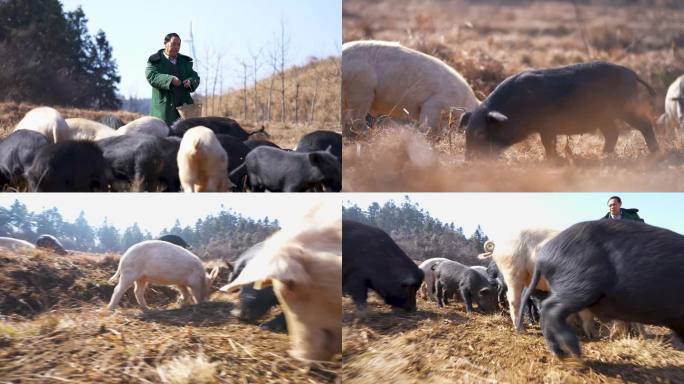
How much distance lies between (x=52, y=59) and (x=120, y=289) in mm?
1945

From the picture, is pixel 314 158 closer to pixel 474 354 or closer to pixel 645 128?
pixel 474 354

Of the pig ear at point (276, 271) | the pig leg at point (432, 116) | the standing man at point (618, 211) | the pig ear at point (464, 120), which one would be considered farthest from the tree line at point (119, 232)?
the standing man at point (618, 211)

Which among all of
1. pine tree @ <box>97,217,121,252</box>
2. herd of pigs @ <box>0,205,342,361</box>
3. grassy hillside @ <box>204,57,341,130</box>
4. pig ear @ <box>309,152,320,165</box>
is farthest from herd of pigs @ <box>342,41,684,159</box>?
pine tree @ <box>97,217,121,252</box>

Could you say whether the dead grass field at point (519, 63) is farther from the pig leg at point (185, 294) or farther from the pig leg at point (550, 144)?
the pig leg at point (185, 294)

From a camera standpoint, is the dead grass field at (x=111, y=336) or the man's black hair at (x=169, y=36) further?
the man's black hair at (x=169, y=36)

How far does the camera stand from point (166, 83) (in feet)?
21.0

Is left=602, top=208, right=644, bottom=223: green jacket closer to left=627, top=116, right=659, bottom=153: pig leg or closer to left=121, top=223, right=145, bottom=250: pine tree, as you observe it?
left=627, top=116, right=659, bottom=153: pig leg

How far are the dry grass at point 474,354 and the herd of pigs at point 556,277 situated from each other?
0.31ft

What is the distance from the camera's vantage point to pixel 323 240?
5668 millimetres

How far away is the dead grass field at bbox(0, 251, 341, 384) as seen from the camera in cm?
547

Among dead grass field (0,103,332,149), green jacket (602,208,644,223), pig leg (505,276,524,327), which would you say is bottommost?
pig leg (505,276,524,327)

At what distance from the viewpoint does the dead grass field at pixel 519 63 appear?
591 cm

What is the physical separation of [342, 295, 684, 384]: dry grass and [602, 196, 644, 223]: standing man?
81 cm

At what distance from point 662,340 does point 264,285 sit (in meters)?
2.74
